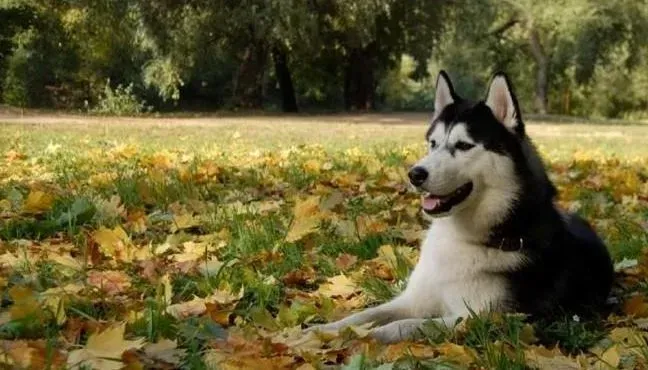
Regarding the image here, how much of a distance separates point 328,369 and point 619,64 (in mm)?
47079

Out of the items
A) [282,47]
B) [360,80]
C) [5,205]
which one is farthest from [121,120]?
[360,80]

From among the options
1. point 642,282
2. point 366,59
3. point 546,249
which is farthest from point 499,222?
point 366,59

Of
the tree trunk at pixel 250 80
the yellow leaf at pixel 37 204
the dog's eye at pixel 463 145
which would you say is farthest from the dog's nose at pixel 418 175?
the tree trunk at pixel 250 80

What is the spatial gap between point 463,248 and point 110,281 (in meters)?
1.44

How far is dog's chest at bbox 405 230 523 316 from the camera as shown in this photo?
3.02m

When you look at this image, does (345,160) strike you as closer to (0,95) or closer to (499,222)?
(499,222)

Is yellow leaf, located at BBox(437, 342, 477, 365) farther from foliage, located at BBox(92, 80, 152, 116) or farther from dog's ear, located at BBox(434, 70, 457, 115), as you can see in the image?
foliage, located at BBox(92, 80, 152, 116)

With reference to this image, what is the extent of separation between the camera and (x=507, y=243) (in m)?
3.13

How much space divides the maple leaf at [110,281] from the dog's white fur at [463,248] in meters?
0.96

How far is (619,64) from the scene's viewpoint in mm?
45906

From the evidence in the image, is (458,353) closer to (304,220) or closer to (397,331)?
(397,331)

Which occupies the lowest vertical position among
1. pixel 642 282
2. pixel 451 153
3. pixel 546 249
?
pixel 642 282

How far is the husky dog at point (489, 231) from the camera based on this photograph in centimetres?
306

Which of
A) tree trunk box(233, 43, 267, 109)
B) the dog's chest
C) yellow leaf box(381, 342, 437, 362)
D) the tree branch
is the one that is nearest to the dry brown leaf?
the dog's chest
